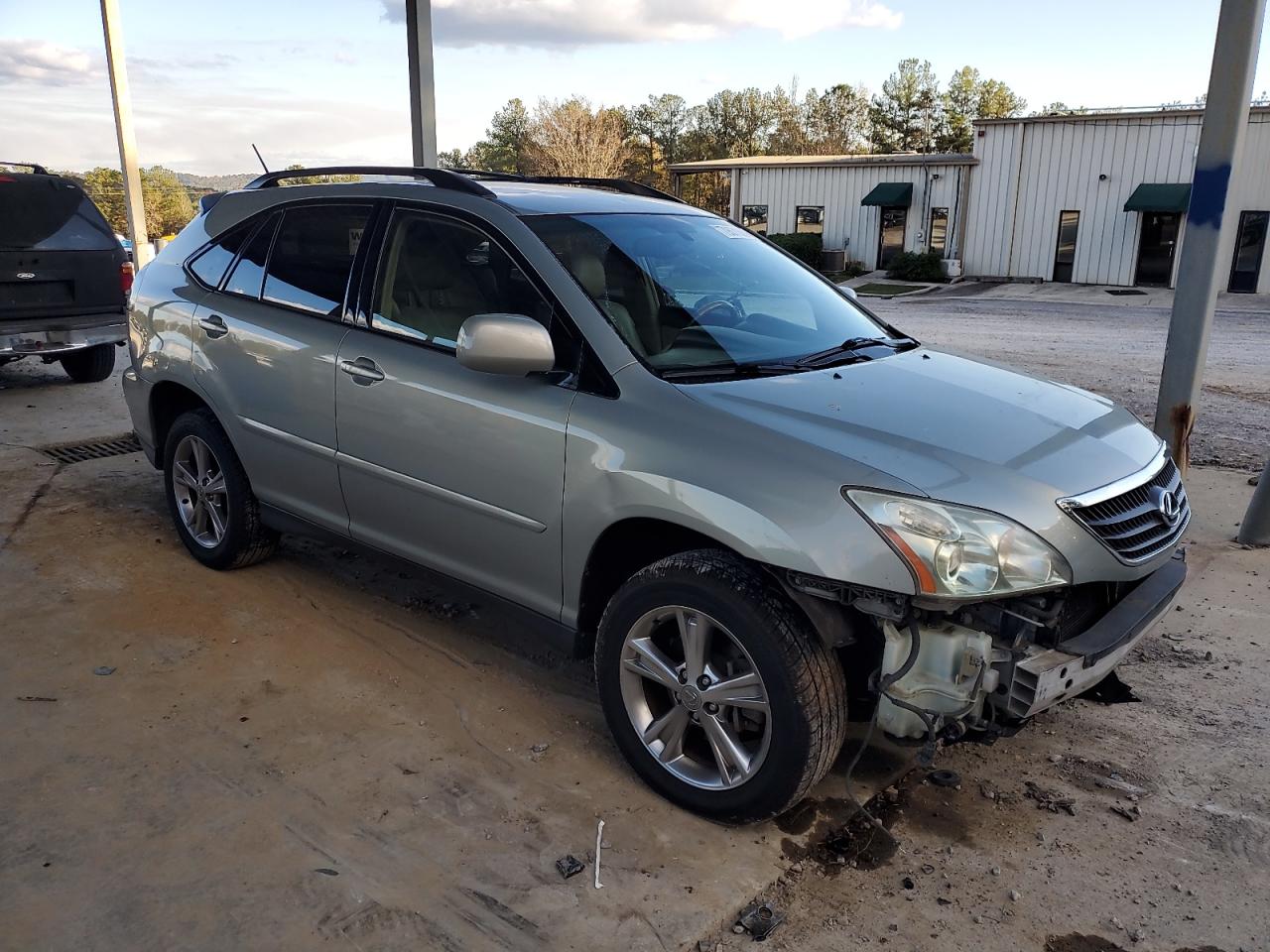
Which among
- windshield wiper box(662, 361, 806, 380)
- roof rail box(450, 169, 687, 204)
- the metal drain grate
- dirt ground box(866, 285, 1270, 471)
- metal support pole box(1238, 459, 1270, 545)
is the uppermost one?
roof rail box(450, 169, 687, 204)

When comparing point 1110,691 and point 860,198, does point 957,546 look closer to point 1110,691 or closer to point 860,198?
point 1110,691

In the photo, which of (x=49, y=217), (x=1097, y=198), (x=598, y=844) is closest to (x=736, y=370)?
(x=598, y=844)

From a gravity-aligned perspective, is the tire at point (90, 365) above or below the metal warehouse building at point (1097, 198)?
below

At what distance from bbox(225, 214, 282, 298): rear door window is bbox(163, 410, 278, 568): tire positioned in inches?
26.0

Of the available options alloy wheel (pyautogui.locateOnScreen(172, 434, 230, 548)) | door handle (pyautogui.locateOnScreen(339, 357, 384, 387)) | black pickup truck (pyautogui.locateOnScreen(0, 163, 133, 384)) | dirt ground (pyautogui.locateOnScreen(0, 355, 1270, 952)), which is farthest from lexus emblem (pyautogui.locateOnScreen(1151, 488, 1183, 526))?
black pickup truck (pyautogui.locateOnScreen(0, 163, 133, 384))

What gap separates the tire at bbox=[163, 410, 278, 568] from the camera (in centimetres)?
466

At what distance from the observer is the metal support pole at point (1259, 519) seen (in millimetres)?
5328

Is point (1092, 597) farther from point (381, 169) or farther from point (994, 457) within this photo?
point (381, 169)

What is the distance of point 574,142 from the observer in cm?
4650

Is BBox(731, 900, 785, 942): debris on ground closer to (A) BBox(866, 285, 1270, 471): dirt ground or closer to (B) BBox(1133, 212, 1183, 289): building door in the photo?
(A) BBox(866, 285, 1270, 471): dirt ground

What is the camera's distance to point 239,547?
477 cm

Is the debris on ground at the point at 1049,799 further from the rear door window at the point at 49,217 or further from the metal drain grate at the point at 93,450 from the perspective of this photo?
the rear door window at the point at 49,217

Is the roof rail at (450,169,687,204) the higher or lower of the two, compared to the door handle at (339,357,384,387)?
higher

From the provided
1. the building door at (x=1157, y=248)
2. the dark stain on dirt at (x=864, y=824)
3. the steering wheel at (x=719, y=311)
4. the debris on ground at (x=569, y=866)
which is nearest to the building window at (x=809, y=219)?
the building door at (x=1157, y=248)
